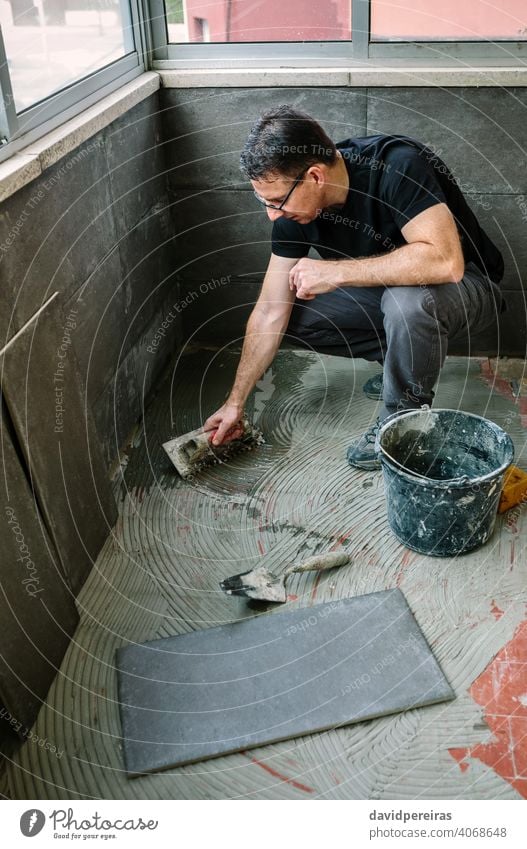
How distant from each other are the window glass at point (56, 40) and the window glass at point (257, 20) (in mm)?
212

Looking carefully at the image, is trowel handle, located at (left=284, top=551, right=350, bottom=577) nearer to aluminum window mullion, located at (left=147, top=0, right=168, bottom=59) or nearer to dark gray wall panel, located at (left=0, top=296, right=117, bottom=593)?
dark gray wall panel, located at (left=0, top=296, right=117, bottom=593)

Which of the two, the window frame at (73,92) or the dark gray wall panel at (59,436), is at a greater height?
the window frame at (73,92)

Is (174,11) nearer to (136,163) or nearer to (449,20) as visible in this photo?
(136,163)

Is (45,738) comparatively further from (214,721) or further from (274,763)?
(274,763)

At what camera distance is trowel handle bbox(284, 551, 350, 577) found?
1927mm

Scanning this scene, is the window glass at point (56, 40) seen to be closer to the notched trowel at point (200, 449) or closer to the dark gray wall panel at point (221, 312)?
the dark gray wall panel at point (221, 312)

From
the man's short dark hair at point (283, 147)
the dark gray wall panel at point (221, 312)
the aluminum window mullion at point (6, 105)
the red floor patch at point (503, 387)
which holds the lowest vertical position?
the red floor patch at point (503, 387)

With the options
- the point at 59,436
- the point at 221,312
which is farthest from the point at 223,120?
the point at 59,436

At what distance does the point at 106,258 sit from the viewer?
227 centimetres

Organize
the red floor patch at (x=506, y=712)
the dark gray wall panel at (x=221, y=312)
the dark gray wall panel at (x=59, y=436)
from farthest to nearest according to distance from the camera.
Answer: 1. the dark gray wall panel at (x=221, y=312)
2. the dark gray wall panel at (x=59, y=436)
3. the red floor patch at (x=506, y=712)

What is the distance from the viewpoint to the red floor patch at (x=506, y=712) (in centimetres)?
148

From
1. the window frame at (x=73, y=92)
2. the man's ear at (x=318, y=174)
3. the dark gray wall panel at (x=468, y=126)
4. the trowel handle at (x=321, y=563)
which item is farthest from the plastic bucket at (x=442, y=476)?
the window frame at (x=73, y=92)

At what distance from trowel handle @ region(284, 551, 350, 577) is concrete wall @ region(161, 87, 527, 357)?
127 cm

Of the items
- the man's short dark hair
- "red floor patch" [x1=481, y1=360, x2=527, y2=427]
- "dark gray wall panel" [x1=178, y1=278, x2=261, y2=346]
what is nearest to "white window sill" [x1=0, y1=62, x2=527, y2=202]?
the man's short dark hair
